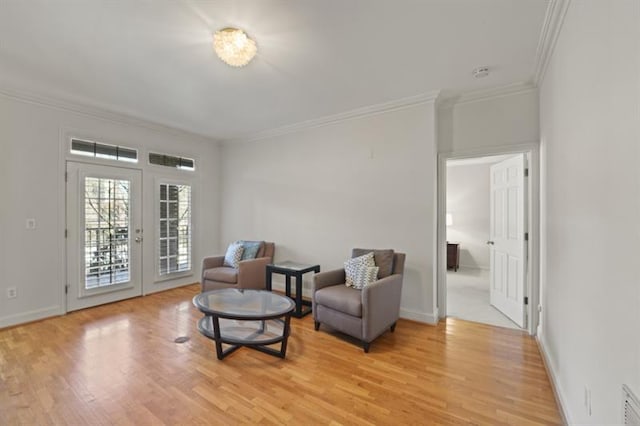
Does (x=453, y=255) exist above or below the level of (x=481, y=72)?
below

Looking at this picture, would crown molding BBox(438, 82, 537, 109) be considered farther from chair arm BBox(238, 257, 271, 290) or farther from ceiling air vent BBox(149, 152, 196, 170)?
ceiling air vent BBox(149, 152, 196, 170)

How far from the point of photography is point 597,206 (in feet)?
4.19

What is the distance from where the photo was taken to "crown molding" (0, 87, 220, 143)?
127 inches

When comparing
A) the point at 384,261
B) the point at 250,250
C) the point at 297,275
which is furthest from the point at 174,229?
the point at 384,261

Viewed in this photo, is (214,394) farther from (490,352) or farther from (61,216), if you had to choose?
(61,216)

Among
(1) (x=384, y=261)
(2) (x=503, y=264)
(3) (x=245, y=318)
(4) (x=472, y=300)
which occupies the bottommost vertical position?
(4) (x=472, y=300)

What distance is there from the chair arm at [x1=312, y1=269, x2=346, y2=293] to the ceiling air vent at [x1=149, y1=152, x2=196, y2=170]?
330 cm

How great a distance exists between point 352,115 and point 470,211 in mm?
4588

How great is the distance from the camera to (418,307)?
3.37 m

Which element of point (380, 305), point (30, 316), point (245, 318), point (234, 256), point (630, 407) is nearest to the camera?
point (630, 407)

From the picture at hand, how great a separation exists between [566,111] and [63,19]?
3561 millimetres

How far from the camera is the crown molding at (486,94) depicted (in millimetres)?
2994

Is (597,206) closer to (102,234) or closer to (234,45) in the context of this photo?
(234,45)

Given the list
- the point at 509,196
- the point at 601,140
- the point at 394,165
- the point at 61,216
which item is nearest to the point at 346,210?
the point at 394,165
